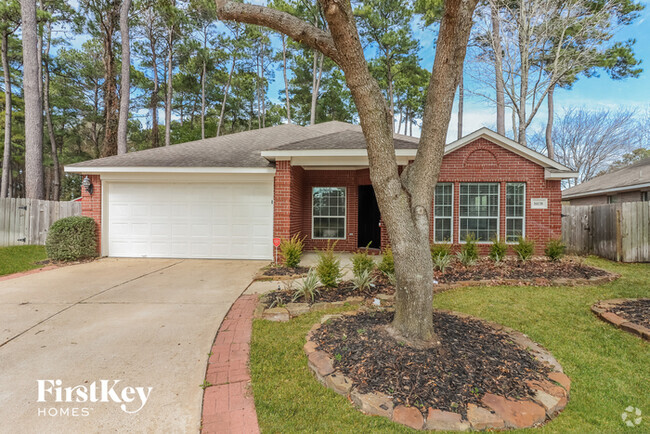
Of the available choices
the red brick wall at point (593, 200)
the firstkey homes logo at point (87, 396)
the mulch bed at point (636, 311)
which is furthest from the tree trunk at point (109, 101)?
the red brick wall at point (593, 200)

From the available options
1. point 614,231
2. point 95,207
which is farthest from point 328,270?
point 614,231

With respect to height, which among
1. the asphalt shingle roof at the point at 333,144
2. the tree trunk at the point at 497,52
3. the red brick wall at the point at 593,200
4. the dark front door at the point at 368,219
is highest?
the tree trunk at the point at 497,52

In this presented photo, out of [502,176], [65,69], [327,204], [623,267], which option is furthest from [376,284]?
[65,69]

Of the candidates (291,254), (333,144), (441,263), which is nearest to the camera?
(441,263)

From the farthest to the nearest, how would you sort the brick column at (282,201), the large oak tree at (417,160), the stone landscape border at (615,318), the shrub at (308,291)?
the brick column at (282,201) → the shrub at (308,291) → the stone landscape border at (615,318) → the large oak tree at (417,160)

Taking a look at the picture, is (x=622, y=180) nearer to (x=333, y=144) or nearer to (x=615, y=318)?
(x=615, y=318)

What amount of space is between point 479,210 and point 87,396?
859cm

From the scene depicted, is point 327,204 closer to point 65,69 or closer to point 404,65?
point 404,65

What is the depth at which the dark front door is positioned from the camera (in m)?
9.43

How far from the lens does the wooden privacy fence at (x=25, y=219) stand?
30.3 ft

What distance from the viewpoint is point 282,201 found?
276 inches

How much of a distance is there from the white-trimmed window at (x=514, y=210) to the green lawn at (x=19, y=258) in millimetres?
11928

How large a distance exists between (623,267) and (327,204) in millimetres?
7708

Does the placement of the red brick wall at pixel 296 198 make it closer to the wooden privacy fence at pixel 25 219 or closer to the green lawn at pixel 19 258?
the green lawn at pixel 19 258
